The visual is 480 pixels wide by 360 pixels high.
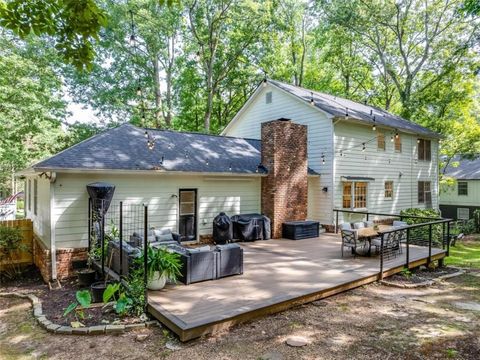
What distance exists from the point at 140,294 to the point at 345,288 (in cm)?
415

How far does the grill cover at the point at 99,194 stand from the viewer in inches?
305

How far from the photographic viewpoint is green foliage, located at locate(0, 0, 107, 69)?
9.76 ft

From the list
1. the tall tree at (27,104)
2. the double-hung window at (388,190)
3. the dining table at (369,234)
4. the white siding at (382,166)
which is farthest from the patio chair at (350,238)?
the tall tree at (27,104)

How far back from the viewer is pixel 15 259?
9.32 metres

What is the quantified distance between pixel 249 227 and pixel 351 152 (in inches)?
246

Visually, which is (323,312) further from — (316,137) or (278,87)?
(278,87)

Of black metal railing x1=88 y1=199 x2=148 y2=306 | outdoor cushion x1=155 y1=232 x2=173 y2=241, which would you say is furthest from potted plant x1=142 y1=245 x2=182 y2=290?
outdoor cushion x1=155 y1=232 x2=173 y2=241

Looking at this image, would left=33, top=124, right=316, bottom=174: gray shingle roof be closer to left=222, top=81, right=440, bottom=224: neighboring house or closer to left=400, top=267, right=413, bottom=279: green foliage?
left=222, top=81, right=440, bottom=224: neighboring house

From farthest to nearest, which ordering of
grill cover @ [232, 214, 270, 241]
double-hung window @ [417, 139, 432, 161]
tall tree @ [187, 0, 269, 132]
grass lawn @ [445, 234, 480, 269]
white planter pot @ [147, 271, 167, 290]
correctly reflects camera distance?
tall tree @ [187, 0, 269, 132] → double-hung window @ [417, 139, 432, 161] → grill cover @ [232, 214, 270, 241] → grass lawn @ [445, 234, 480, 269] → white planter pot @ [147, 271, 167, 290]

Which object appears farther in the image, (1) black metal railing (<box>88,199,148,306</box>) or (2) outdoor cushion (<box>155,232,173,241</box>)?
(2) outdoor cushion (<box>155,232,173,241</box>)

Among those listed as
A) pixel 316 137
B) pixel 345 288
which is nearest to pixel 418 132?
pixel 316 137

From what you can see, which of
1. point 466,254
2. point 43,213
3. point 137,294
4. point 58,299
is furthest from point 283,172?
point 466,254

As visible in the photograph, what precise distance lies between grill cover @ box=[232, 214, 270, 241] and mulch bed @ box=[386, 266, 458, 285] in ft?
14.8

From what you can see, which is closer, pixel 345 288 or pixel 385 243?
pixel 345 288
